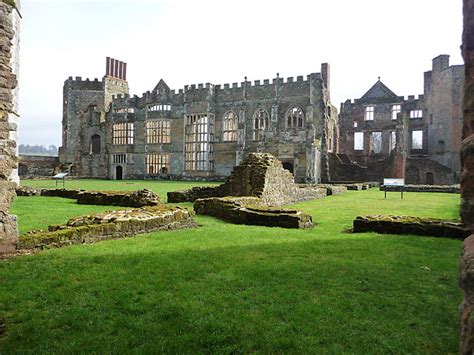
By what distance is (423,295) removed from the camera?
4137 mm

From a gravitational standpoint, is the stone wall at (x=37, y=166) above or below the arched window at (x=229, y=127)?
below

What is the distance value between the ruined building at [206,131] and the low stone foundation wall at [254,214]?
894 inches

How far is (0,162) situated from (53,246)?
1652 mm

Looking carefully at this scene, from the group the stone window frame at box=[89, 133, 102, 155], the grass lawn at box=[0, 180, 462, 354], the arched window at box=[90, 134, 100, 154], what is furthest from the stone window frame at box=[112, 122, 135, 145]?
the grass lawn at box=[0, 180, 462, 354]

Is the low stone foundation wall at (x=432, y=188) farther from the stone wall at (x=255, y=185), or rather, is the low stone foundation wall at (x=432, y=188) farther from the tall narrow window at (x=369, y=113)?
the tall narrow window at (x=369, y=113)

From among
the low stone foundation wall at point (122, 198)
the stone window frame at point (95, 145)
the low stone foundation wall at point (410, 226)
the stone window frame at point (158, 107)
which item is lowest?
the low stone foundation wall at point (410, 226)

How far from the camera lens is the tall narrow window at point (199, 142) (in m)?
40.5

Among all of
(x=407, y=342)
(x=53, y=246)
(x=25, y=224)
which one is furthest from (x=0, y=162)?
(x=407, y=342)

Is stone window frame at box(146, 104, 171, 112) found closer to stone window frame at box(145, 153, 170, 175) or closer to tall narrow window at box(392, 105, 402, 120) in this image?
stone window frame at box(145, 153, 170, 175)

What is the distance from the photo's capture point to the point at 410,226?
8273mm

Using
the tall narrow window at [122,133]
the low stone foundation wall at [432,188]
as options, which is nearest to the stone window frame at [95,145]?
the tall narrow window at [122,133]

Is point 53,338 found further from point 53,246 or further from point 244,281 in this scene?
point 53,246

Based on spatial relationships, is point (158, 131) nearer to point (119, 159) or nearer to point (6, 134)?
point (119, 159)

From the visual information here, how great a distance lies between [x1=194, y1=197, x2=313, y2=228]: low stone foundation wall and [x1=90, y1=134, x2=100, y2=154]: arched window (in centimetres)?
4343
